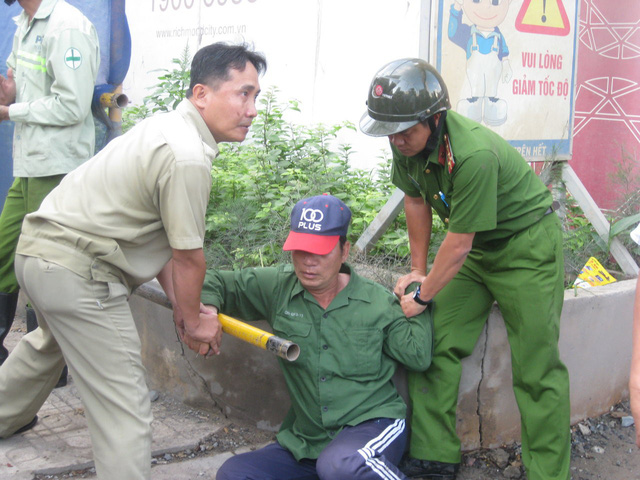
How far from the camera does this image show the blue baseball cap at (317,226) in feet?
9.57

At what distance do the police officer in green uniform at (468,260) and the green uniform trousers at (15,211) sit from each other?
1.81m

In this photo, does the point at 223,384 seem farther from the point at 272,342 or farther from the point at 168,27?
the point at 168,27

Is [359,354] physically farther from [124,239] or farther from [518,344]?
[124,239]

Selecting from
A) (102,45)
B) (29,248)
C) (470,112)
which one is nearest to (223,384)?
(29,248)

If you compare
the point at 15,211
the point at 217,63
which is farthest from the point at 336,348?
the point at 15,211

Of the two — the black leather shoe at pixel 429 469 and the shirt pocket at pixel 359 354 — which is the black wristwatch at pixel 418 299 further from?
the black leather shoe at pixel 429 469

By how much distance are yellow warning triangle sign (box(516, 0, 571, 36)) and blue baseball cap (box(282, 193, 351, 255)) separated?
2.06 meters

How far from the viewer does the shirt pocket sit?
2988 millimetres

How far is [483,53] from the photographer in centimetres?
412

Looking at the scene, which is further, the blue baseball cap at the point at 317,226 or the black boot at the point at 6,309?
the black boot at the point at 6,309

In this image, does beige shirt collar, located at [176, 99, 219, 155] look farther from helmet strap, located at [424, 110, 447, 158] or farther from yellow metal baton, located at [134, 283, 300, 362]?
helmet strap, located at [424, 110, 447, 158]

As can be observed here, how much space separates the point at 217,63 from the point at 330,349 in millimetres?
1192

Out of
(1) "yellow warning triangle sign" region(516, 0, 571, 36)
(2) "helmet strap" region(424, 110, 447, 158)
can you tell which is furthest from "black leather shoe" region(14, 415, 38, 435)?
(1) "yellow warning triangle sign" region(516, 0, 571, 36)

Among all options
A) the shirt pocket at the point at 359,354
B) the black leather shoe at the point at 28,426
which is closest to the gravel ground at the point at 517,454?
the black leather shoe at the point at 28,426
